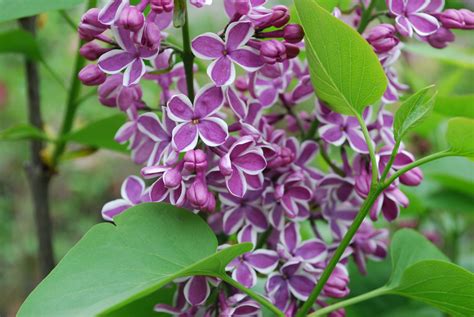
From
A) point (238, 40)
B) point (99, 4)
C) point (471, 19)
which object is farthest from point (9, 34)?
point (471, 19)

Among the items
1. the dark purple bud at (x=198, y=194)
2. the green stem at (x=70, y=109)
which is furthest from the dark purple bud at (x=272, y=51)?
the green stem at (x=70, y=109)

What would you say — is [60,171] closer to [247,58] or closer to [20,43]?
[20,43]

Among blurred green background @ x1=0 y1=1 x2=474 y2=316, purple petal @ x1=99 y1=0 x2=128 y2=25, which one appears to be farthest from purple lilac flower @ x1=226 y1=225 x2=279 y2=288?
blurred green background @ x1=0 y1=1 x2=474 y2=316

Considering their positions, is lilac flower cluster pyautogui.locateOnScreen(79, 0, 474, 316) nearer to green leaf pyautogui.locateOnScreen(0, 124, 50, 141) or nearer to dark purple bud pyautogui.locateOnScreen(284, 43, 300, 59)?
dark purple bud pyautogui.locateOnScreen(284, 43, 300, 59)

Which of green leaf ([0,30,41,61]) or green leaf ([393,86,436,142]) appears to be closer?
green leaf ([393,86,436,142])

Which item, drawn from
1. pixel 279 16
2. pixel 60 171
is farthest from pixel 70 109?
pixel 60 171

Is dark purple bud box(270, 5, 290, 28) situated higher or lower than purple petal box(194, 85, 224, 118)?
higher

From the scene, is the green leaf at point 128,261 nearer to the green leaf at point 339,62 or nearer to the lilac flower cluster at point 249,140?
the lilac flower cluster at point 249,140
